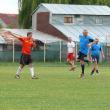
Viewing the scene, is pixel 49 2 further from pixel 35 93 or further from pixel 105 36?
pixel 35 93

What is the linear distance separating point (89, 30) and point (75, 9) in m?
4.04

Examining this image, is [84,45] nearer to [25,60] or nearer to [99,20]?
[25,60]

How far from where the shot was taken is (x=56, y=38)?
222ft

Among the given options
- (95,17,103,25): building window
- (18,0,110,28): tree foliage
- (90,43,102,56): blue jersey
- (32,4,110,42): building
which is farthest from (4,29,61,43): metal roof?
(90,43,102,56): blue jersey

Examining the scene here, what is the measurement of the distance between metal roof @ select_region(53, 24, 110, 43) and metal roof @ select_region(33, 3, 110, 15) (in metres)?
1.74

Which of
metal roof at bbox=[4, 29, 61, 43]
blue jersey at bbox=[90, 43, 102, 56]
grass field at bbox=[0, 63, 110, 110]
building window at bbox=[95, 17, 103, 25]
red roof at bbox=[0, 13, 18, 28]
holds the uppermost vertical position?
red roof at bbox=[0, 13, 18, 28]

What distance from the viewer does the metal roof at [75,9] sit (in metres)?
71.9

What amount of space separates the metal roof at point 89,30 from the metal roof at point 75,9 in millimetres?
1745

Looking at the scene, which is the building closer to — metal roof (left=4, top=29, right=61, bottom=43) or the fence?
metal roof (left=4, top=29, right=61, bottom=43)

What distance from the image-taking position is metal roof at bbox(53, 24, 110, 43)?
66512mm

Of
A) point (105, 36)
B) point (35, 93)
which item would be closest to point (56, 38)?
point (105, 36)

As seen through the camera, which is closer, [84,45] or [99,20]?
[84,45]

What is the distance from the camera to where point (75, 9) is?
7325cm

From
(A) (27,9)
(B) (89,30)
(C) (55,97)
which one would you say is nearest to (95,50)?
(C) (55,97)
